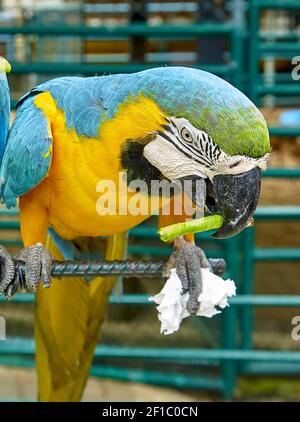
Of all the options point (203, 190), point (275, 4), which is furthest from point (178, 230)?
point (275, 4)

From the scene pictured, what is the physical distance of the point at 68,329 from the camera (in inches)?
62.4

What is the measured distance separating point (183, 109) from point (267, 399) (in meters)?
2.11

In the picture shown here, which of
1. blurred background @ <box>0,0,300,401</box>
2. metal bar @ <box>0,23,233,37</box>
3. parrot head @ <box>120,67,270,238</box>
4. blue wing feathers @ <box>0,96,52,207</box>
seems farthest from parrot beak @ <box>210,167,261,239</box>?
metal bar @ <box>0,23,233,37</box>

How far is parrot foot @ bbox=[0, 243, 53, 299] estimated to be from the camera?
132 cm

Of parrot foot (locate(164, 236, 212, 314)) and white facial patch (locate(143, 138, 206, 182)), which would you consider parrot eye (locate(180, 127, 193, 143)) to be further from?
parrot foot (locate(164, 236, 212, 314))

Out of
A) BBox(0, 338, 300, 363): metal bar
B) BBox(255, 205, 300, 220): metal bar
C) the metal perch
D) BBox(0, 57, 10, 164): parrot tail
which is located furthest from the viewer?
BBox(255, 205, 300, 220): metal bar

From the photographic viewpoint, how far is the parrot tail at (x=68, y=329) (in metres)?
1.58

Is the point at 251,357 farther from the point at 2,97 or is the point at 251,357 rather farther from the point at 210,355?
the point at 2,97

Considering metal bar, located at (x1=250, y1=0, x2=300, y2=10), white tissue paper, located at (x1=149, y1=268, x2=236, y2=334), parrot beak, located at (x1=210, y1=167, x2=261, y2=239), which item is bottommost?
white tissue paper, located at (x1=149, y1=268, x2=236, y2=334)

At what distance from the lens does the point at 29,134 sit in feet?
4.35

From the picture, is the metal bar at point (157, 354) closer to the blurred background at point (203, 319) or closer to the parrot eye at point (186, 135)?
the blurred background at point (203, 319)

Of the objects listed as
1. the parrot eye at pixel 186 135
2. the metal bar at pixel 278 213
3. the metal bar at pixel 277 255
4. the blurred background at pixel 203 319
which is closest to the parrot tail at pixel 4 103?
the parrot eye at pixel 186 135

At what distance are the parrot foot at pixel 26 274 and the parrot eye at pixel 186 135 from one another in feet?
1.25

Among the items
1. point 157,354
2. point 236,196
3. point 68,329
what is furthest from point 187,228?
point 157,354
